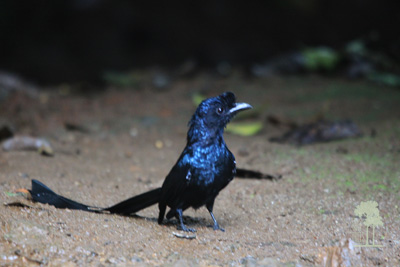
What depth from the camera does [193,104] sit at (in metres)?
8.98

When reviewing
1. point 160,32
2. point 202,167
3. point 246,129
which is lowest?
point 202,167

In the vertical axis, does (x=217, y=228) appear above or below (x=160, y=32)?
below

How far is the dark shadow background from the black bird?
7809mm

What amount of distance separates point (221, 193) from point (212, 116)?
3.83 ft

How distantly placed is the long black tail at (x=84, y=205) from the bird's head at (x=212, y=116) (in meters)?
0.57

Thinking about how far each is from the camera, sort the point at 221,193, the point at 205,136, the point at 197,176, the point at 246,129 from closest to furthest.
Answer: the point at 197,176 < the point at 205,136 < the point at 221,193 < the point at 246,129

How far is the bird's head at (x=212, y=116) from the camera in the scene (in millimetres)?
3982

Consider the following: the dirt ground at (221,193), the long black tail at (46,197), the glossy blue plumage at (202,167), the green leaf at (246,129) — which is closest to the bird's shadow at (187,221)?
the dirt ground at (221,193)

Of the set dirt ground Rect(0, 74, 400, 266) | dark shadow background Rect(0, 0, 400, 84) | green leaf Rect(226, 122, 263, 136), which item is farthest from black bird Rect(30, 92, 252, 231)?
dark shadow background Rect(0, 0, 400, 84)

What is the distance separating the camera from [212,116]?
4008 millimetres

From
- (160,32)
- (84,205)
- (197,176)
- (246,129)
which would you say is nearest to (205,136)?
(197,176)

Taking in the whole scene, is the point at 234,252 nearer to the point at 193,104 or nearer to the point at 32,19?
the point at 193,104

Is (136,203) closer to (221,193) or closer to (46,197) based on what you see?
(46,197)

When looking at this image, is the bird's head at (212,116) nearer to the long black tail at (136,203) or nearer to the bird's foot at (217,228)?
the long black tail at (136,203)
